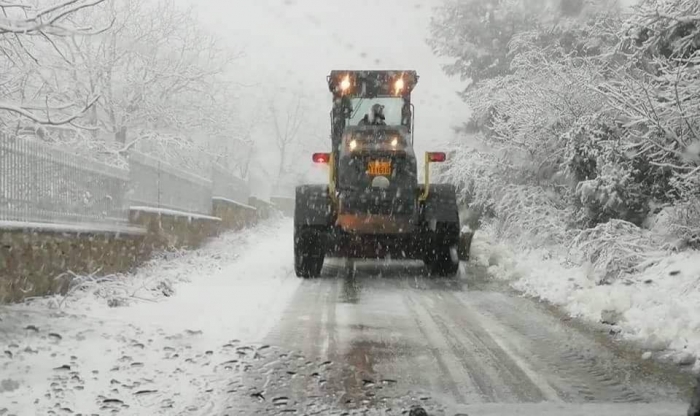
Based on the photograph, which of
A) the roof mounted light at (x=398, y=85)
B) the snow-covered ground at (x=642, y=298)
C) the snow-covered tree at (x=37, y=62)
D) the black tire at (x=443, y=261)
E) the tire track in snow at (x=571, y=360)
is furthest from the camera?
the roof mounted light at (x=398, y=85)

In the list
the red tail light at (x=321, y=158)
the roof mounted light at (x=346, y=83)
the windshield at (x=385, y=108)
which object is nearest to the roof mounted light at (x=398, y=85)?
the windshield at (x=385, y=108)

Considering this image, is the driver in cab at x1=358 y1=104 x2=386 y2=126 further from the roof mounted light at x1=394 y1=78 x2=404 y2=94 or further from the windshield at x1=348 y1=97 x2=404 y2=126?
the roof mounted light at x1=394 y1=78 x2=404 y2=94

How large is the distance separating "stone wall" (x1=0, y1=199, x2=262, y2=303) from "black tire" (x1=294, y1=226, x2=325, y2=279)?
8.93ft

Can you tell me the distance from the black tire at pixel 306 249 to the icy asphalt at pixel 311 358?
195cm

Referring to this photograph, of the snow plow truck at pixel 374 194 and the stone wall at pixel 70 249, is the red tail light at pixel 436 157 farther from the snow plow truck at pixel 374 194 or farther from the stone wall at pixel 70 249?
the stone wall at pixel 70 249

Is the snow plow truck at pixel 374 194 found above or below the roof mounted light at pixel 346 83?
below

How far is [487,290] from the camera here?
10.2 meters

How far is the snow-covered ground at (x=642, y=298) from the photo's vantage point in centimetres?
613

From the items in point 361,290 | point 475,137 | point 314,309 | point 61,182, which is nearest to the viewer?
point 314,309

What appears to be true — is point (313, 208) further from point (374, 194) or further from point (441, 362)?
point (441, 362)

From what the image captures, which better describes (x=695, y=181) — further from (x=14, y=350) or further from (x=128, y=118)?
(x=128, y=118)

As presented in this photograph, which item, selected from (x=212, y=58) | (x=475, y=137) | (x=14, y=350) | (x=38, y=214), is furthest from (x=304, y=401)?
(x=212, y=58)

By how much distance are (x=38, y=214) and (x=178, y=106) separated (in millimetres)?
17776

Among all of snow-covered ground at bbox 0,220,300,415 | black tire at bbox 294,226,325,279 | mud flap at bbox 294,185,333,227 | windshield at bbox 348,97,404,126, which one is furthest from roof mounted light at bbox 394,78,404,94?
snow-covered ground at bbox 0,220,300,415
